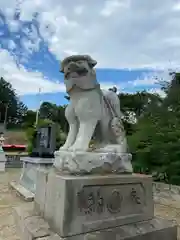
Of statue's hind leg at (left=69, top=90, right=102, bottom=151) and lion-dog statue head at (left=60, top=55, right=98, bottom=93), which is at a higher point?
lion-dog statue head at (left=60, top=55, right=98, bottom=93)

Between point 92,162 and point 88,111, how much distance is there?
0.53 m

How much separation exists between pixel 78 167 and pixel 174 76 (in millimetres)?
7314

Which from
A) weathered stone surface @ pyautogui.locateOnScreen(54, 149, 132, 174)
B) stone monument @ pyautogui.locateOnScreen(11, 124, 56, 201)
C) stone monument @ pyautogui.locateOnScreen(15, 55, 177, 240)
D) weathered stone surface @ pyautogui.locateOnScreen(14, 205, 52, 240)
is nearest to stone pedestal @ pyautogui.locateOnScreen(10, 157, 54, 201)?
stone monument @ pyautogui.locateOnScreen(11, 124, 56, 201)

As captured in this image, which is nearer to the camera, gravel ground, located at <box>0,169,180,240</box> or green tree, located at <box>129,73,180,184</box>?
gravel ground, located at <box>0,169,180,240</box>

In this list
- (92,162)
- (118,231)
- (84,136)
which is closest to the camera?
(118,231)

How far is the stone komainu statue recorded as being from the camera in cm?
249

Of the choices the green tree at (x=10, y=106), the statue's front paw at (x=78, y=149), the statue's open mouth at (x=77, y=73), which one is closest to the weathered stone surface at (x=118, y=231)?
the statue's front paw at (x=78, y=149)

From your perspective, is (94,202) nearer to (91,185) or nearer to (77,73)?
(91,185)

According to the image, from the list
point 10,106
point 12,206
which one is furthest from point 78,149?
point 10,106

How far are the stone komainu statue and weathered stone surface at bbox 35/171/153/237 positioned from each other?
35 centimetres

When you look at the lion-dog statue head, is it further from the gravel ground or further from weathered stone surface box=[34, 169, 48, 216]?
the gravel ground

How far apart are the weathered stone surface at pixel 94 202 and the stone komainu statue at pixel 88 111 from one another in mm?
349

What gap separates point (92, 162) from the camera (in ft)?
7.81

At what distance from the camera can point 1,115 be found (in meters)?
41.1
